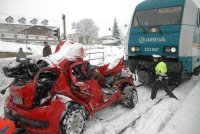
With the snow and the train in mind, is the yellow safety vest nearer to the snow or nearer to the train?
the train

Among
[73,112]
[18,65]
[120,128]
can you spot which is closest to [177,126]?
[120,128]

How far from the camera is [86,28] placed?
8462 centimetres

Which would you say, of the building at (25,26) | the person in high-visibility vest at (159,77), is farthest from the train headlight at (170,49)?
the building at (25,26)

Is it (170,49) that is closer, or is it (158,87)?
(158,87)

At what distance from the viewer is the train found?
29.6 ft

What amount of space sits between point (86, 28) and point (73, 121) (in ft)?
266

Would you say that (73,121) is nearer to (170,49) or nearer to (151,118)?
(151,118)

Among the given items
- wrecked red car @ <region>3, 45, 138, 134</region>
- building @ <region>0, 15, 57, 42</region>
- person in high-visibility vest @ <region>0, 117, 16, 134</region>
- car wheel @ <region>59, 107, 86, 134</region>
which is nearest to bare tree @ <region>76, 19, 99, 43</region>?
building @ <region>0, 15, 57, 42</region>

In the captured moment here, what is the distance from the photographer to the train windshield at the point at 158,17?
9.22 m

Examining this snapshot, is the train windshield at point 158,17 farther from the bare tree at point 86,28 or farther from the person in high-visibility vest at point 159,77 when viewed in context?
the bare tree at point 86,28

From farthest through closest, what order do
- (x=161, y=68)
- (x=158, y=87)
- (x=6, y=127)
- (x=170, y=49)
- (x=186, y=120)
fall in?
(x=170, y=49), (x=158, y=87), (x=161, y=68), (x=186, y=120), (x=6, y=127)

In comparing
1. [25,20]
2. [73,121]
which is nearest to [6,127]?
[73,121]

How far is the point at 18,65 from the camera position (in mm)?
4625

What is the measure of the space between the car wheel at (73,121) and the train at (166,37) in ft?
16.9
